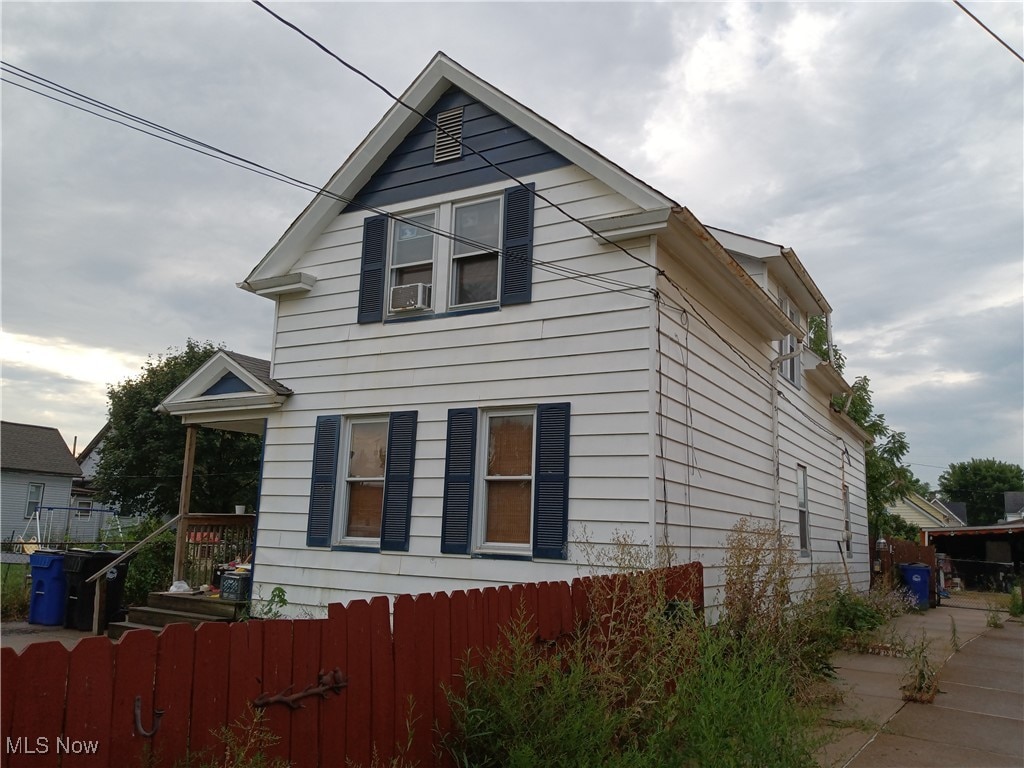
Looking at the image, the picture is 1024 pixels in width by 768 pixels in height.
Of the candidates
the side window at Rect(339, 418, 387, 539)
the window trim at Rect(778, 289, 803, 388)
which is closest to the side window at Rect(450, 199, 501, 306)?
the side window at Rect(339, 418, 387, 539)

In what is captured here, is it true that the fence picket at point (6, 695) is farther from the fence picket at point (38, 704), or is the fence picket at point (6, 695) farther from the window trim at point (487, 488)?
the window trim at point (487, 488)

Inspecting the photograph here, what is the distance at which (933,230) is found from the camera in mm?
12125

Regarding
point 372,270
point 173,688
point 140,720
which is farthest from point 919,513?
point 140,720

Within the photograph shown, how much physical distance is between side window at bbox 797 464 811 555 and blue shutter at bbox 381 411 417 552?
6.89 m

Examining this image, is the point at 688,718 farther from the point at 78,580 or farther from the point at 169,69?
the point at 78,580

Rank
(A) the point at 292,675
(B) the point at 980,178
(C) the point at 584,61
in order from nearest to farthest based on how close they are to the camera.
Answer: (A) the point at 292,675, (C) the point at 584,61, (B) the point at 980,178

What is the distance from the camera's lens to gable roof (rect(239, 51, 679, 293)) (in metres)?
7.63

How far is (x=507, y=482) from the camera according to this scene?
7.79 metres

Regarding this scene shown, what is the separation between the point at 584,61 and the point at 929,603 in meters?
16.2

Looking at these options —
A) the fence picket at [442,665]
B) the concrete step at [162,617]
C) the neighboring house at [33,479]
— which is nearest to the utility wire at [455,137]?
the fence picket at [442,665]

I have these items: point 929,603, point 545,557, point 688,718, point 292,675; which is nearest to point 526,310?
point 545,557

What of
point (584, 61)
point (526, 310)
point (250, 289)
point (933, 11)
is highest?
point (584, 61)

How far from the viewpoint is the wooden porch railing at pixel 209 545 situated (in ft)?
34.3

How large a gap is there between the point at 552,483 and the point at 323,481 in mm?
3046
